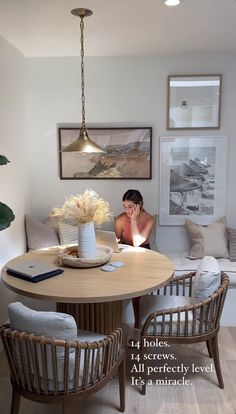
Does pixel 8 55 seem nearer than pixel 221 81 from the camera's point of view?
Yes

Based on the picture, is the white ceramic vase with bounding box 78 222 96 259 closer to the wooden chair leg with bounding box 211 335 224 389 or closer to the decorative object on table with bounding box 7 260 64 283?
the decorative object on table with bounding box 7 260 64 283

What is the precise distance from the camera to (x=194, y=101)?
379cm

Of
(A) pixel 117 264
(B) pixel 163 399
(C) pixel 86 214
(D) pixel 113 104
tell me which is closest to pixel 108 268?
(A) pixel 117 264

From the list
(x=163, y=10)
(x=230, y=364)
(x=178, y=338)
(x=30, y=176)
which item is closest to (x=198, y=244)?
(x=230, y=364)

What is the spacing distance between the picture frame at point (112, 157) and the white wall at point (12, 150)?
46 cm

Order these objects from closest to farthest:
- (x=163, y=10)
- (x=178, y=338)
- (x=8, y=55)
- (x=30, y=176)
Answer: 1. (x=178, y=338)
2. (x=163, y=10)
3. (x=8, y=55)
4. (x=30, y=176)

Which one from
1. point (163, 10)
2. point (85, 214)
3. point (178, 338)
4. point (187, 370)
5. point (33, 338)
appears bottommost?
Result: point (187, 370)

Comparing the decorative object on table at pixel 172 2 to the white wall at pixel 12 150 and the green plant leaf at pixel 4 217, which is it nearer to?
the white wall at pixel 12 150

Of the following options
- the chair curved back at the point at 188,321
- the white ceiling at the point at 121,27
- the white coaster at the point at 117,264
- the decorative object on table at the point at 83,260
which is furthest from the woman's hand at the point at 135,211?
the white ceiling at the point at 121,27

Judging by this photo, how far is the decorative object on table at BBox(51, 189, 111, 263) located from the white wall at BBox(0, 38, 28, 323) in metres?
0.83

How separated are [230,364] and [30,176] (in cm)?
264

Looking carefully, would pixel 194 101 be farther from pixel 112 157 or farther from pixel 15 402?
pixel 15 402

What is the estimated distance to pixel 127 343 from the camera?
9.80ft

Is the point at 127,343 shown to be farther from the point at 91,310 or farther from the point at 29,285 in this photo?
the point at 29,285
